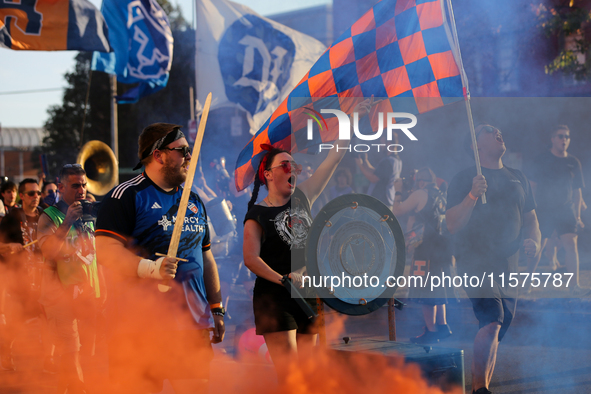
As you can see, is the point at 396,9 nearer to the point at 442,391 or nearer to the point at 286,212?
the point at 286,212

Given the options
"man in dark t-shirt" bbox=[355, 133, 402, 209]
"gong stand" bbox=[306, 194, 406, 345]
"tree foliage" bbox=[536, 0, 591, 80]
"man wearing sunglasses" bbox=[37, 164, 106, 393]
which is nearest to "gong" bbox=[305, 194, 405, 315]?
"gong stand" bbox=[306, 194, 406, 345]

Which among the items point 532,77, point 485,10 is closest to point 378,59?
point 485,10

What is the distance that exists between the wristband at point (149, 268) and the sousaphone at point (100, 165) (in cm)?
518

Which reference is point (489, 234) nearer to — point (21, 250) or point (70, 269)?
point (70, 269)

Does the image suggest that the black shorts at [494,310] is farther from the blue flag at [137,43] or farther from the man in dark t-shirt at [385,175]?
the blue flag at [137,43]

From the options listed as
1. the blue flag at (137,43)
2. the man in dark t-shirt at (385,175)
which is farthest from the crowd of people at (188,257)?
the blue flag at (137,43)

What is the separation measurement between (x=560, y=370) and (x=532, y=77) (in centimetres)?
673

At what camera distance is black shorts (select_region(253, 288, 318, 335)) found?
123 inches

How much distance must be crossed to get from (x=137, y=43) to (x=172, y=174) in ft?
28.2

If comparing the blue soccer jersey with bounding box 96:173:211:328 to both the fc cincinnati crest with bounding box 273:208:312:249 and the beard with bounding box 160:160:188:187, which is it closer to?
the beard with bounding box 160:160:188:187

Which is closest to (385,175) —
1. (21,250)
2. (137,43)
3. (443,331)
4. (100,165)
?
(443,331)

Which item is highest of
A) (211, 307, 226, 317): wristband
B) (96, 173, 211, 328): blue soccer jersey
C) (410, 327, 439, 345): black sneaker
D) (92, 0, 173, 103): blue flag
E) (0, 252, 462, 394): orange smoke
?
(92, 0, 173, 103): blue flag

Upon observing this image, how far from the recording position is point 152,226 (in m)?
2.75

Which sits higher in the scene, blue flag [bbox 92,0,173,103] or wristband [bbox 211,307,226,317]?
blue flag [bbox 92,0,173,103]
